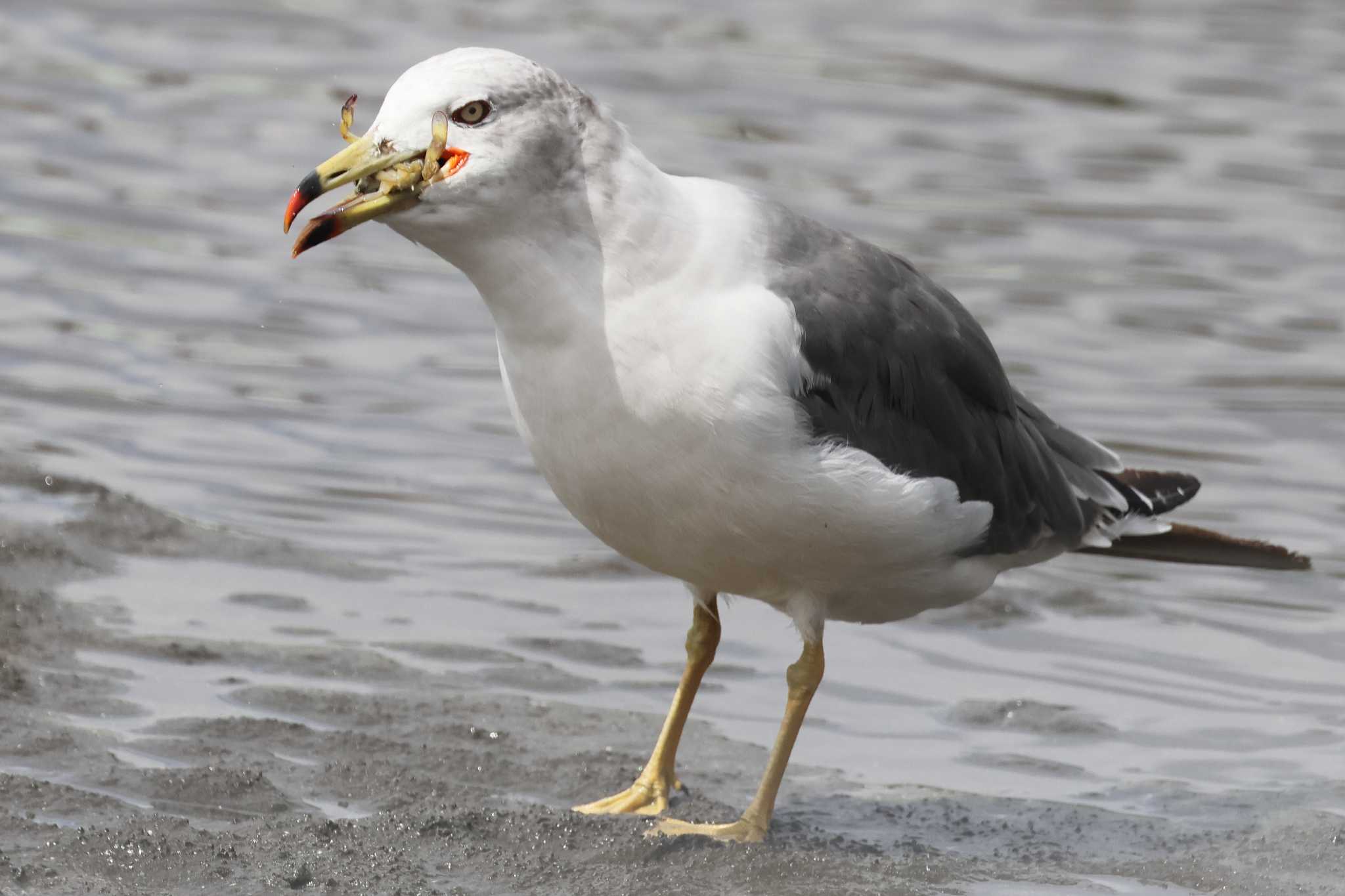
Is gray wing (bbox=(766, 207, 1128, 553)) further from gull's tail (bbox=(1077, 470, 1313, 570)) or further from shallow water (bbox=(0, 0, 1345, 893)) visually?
shallow water (bbox=(0, 0, 1345, 893))

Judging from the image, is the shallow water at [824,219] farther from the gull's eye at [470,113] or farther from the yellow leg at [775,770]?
the gull's eye at [470,113]

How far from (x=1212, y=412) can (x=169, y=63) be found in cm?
760

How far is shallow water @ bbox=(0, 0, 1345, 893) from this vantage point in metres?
6.89

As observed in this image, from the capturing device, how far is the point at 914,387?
571cm

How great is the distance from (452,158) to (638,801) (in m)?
1.97

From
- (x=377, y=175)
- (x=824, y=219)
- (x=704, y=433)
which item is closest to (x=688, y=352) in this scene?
(x=704, y=433)

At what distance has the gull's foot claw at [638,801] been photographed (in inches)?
227

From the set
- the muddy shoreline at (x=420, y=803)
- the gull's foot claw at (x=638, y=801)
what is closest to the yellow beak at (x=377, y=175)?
the muddy shoreline at (x=420, y=803)

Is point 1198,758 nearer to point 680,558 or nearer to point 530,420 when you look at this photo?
point 680,558

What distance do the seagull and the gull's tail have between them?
3.40 ft

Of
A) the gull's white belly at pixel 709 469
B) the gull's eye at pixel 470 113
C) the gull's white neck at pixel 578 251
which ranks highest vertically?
the gull's eye at pixel 470 113

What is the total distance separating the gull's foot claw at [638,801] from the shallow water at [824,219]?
714 mm

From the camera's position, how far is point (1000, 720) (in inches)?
264

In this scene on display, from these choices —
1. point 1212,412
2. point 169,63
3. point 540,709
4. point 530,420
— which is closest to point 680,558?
point 530,420
